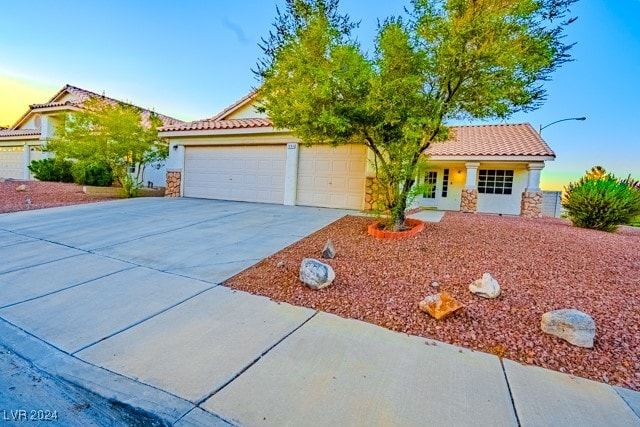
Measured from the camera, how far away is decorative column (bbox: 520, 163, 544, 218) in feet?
45.3

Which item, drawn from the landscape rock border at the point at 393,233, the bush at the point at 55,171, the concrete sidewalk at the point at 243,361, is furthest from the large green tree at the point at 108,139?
the landscape rock border at the point at 393,233

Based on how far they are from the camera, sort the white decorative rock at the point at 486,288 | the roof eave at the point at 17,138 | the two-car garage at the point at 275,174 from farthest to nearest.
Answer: the roof eave at the point at 17,138 → the two-car garage at the point at 275,174 → the white decorative rock at the point at 486,288

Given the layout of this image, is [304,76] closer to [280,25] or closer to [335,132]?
[335,132]

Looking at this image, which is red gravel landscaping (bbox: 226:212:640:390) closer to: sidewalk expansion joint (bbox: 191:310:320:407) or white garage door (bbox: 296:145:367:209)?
sidewalk expansion joint (bbox: 191:310:320:407)

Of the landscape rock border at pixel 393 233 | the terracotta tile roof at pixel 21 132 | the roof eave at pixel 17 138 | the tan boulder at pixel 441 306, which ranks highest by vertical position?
the terracotta tile roof at pixel 21 132

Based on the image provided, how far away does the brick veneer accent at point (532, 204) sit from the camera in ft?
46.0

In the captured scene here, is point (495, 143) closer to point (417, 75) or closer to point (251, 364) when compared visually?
point (417, 75)

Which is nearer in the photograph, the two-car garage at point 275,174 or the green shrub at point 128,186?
the two-car garage at point 275,174

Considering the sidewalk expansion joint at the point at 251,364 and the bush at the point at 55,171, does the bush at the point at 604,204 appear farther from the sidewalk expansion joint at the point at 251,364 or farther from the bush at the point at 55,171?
the bush at the point at 55,171

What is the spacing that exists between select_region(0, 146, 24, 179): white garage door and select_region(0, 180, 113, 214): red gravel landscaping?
945 centimetres

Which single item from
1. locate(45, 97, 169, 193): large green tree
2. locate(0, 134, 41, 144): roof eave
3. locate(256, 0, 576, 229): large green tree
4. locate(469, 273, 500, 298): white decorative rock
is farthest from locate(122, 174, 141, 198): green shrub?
locate(469, 273, 500, 298): white decorative rock

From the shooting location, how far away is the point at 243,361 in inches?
103

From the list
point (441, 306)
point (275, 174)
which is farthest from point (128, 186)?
point (441, 306)

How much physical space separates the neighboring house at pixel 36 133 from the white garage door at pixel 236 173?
677 centimetres
